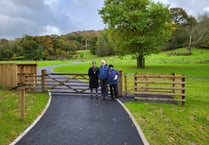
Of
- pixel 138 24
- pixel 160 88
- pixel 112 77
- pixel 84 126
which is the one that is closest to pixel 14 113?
pixel 84 126

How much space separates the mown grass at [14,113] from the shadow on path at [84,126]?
16.7 inches

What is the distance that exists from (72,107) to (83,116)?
1.68 m

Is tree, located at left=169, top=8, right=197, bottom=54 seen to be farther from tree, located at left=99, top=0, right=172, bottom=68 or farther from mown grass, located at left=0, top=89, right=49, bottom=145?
mown grass, located at left=0, top=89, right=49, bottom=145

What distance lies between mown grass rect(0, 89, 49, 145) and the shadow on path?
0.42 meters

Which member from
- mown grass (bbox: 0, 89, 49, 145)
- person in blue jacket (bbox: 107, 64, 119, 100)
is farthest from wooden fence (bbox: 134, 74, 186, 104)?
mown grass (bbox: 0, 89, 49, 145)

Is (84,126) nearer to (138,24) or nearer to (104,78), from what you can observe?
(104,78)

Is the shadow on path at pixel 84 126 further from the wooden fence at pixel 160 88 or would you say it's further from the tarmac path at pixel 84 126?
the wooden fence at pixel 160 88

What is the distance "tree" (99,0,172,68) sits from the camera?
34.2m

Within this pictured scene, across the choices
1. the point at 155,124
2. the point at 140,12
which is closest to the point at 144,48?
the point at 140,12

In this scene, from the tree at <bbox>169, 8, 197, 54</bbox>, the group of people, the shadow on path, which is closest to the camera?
the shadow on path

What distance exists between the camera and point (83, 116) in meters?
9.16

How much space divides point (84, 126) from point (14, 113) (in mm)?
3390

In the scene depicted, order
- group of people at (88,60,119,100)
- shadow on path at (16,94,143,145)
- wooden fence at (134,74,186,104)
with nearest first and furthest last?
shadow on path at (16,94,143,145) < wooden fence at (134,74,186,104) < group of people at (88,60,119,100)

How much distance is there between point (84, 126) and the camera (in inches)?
310
